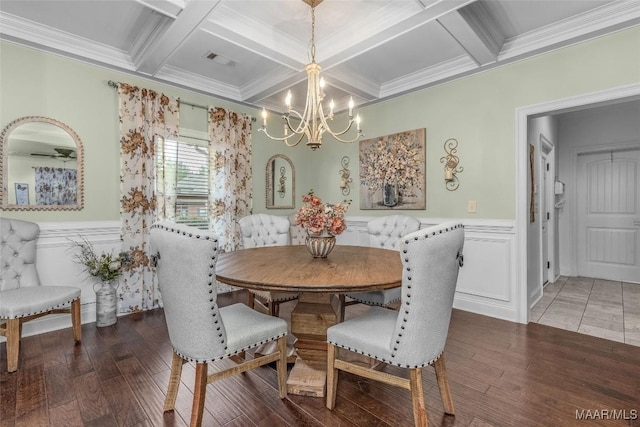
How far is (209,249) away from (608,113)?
6.06 meters

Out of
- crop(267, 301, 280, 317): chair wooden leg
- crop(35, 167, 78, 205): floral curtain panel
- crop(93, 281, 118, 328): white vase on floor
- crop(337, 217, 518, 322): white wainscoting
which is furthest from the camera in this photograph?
crop(337, 217, 518, 322): white wainscoting

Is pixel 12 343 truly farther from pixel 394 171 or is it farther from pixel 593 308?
pixel 593 308

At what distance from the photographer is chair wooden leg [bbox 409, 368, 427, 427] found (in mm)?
1416

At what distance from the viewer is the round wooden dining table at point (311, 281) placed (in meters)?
1.54

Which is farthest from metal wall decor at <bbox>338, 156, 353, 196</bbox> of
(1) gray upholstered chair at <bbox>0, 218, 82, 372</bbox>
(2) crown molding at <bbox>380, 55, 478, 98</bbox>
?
(1) gray upholstered chair at <bbox>0, 218, 82, 372</bbox>

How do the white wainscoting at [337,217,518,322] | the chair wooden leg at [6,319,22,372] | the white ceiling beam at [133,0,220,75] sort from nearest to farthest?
the chair wooden leg at [6,319,22,372], the white ceiling beam at [133,0,220,75], the white wainscoting at [337,217,518,322]

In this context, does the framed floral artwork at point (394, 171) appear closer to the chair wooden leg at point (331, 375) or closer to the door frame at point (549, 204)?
the door frame at point (549, 204)

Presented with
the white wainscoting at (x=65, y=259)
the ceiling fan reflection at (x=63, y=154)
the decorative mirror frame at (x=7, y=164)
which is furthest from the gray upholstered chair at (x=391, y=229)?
the ceiling fan reflection at (x=63, y=154)

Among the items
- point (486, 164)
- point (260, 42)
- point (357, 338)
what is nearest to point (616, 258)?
point (486, 164)

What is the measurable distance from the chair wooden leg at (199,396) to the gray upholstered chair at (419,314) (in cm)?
71

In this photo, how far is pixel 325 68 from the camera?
10.4ft

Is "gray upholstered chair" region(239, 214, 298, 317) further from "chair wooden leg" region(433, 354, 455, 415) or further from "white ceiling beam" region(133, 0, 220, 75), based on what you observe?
"chair wooden leg" region(433, 354, 455, 415)

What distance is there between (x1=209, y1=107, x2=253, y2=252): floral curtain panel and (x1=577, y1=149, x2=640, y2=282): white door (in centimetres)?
533

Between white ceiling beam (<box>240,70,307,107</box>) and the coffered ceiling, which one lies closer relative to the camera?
the coffered ceiling
